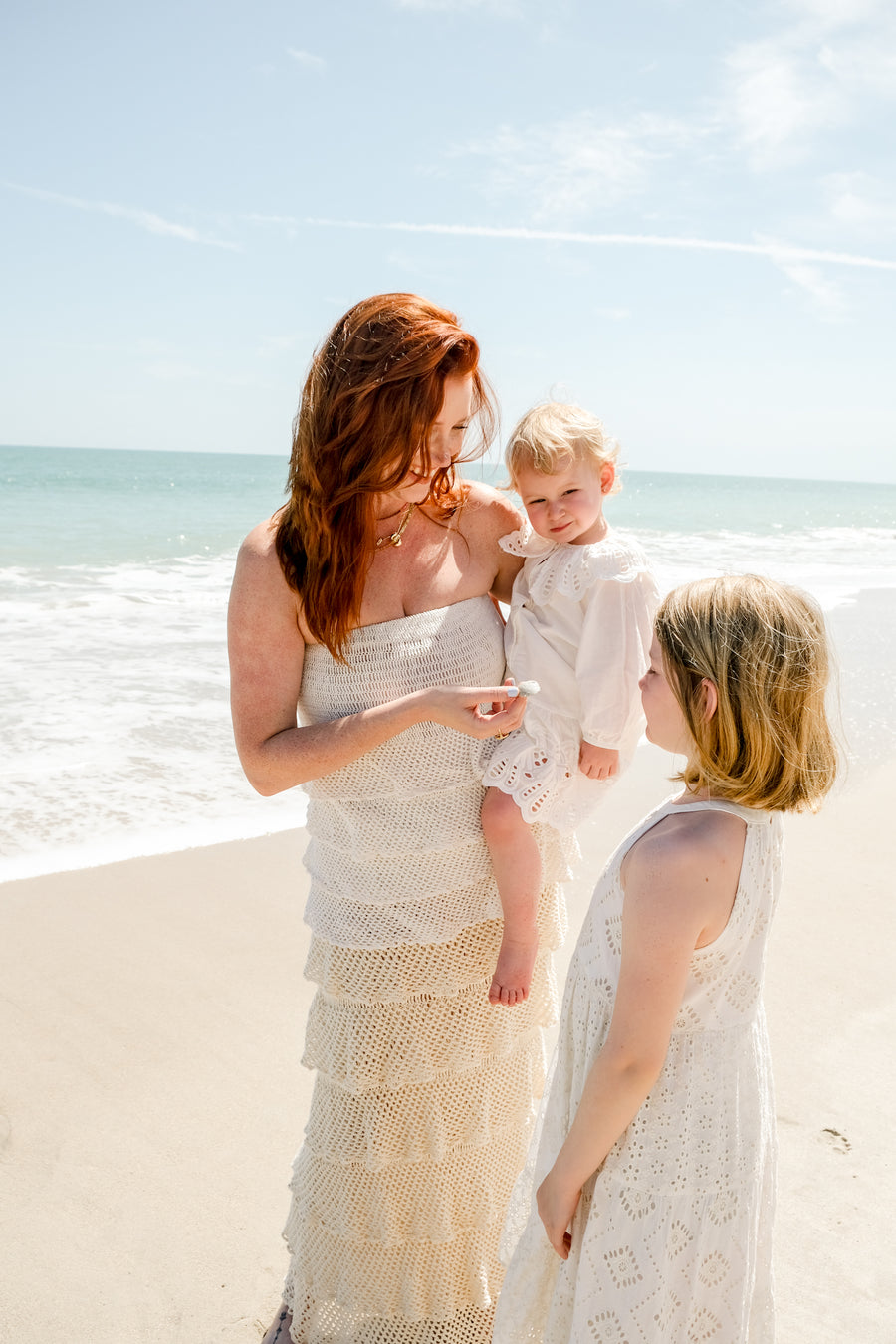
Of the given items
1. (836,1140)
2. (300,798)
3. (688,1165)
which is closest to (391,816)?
(688,1165)

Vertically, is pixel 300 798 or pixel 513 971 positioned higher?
pixel 513 971

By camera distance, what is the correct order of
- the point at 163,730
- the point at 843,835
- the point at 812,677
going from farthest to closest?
the point at 163,730 < the point at 843,835 < the point at 812,677

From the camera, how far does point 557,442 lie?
2.52m

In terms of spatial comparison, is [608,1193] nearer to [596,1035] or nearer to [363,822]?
[596,1035]

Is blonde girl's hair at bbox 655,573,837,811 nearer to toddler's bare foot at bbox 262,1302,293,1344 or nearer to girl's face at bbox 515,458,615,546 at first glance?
girl's face at bbox 515,458,615,546

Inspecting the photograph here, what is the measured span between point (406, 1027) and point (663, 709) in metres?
0.95

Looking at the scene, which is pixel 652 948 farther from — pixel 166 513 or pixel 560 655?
pixel 166 513

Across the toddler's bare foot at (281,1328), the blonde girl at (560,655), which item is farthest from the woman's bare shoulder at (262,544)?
the toddler's bare foot at (281,1328)

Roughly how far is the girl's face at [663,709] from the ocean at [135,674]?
0.90 feet

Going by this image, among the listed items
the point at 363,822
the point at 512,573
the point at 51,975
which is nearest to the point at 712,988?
the point at 363,822

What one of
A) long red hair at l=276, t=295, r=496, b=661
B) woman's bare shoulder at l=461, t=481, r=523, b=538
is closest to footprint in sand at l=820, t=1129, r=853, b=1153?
woman's bare shoulder at l=461, t=481, r=523, b=538

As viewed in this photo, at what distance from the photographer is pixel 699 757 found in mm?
1598

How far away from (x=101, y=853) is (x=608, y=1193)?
3.56 metres

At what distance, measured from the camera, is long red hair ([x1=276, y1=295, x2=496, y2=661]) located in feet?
6.49
